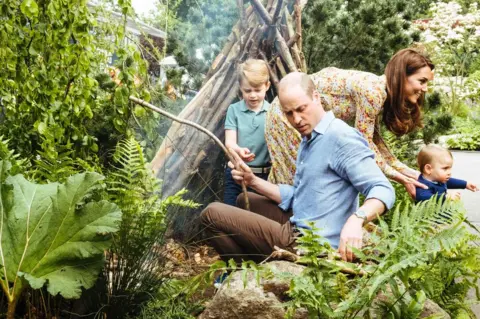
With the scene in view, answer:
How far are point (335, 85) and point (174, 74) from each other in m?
2.02

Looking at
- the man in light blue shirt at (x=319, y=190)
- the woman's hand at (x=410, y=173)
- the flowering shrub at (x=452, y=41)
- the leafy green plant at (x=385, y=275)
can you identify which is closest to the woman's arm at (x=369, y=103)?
the woman's hand at (x=410, y=173)

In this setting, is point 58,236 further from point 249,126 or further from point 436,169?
point 436,169

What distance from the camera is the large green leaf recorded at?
240 cm

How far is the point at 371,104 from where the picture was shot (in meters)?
3.63

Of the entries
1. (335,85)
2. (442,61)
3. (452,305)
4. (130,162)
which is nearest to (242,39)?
(335,85)

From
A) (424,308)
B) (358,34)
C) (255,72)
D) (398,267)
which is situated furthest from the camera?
(358,34)

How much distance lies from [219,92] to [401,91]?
4.67 feet

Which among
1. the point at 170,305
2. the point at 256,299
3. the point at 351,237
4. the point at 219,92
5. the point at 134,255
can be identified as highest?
the point at 219,92

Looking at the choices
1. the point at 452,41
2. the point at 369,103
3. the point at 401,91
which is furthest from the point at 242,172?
the point at 452,41

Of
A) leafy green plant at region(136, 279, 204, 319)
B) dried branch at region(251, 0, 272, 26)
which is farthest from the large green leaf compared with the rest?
dried branch at region(251, 0, 272, 26)

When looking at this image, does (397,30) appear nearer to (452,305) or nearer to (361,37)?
(361,37)

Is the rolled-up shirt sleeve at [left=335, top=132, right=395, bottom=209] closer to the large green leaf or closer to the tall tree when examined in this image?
the large green leaf

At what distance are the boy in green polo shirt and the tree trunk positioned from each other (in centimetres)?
30

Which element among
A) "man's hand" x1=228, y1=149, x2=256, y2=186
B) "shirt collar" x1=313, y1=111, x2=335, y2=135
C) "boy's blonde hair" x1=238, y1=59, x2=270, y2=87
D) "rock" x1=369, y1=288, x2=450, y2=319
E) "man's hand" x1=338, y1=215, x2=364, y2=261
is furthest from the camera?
"boy's blonde hair" x1=238, y1=59, x2=270, y2=87
